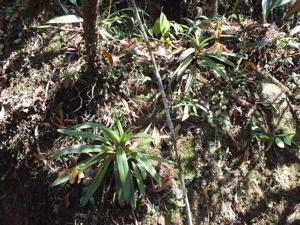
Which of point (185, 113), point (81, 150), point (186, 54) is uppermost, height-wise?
point (186, 54)

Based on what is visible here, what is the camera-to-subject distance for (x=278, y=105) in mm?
3342

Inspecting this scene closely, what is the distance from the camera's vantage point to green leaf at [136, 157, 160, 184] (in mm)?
2689

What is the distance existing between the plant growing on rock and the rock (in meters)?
1.09

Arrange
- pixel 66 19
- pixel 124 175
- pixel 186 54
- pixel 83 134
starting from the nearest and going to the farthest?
pixel 124 175 → pixel 83 134 → pixel 186 54 → pixel 66 19

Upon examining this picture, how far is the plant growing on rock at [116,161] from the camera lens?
266cm

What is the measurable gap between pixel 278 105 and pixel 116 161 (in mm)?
1464

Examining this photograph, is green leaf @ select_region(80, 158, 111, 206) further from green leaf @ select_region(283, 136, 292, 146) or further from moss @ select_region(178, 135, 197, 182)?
green leaf @ select_region(283, 136, 292, 146)

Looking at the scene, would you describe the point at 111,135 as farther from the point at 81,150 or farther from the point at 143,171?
the point at 143,171

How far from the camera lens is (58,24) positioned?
3582 millimetres

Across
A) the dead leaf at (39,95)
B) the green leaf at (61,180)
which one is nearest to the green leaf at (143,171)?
the green leaf at (61,180)

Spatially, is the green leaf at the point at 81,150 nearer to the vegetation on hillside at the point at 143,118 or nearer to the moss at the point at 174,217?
the vegetation on hillside at the point at 143,118

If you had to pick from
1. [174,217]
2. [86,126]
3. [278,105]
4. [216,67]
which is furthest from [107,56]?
[278,105]

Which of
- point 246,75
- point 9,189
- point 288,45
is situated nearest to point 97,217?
point 9,189

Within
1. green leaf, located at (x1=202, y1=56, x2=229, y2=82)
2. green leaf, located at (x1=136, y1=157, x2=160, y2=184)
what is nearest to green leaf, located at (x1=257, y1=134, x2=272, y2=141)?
green leaf, located at (x1=202, y1=56, x2=229, y2=82)
